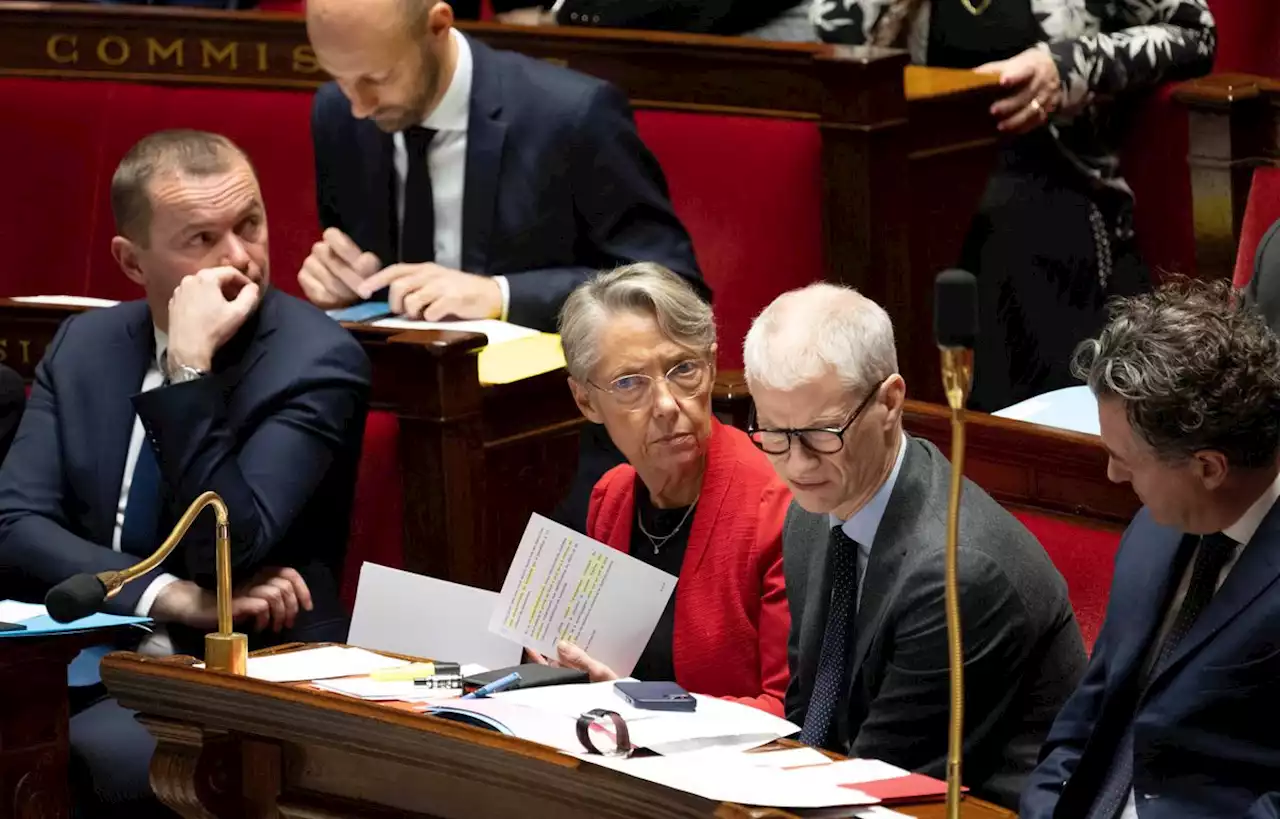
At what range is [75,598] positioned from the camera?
8.40 ft

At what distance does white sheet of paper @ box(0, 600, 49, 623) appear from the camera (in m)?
2.92

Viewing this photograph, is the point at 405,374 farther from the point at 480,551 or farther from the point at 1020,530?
the point at 1020,530

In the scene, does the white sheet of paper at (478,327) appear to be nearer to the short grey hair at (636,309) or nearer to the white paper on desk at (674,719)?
the short grey hair at (636,309)

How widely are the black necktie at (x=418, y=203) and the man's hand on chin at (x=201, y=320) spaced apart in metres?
0.68

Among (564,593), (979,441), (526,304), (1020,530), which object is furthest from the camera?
(526,304)

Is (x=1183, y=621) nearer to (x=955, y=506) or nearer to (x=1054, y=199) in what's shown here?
(x=955, y=506)

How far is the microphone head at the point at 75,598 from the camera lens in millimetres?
2561

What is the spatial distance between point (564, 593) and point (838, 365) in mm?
496

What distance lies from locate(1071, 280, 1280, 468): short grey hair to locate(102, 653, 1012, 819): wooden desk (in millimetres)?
417

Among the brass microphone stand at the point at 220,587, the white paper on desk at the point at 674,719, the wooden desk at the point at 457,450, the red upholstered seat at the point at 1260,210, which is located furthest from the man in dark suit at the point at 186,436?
the red upholstered seat at the point at 1260,210

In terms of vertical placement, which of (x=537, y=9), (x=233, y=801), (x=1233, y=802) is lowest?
(x=233, y=801)

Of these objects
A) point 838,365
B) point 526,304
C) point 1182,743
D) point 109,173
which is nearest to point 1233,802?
point 1182,743

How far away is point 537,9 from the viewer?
461 cm

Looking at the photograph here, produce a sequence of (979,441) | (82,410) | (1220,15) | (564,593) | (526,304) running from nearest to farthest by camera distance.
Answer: (564,593) < (979,441) < (82,410) < (526,304) < (1220,15)
